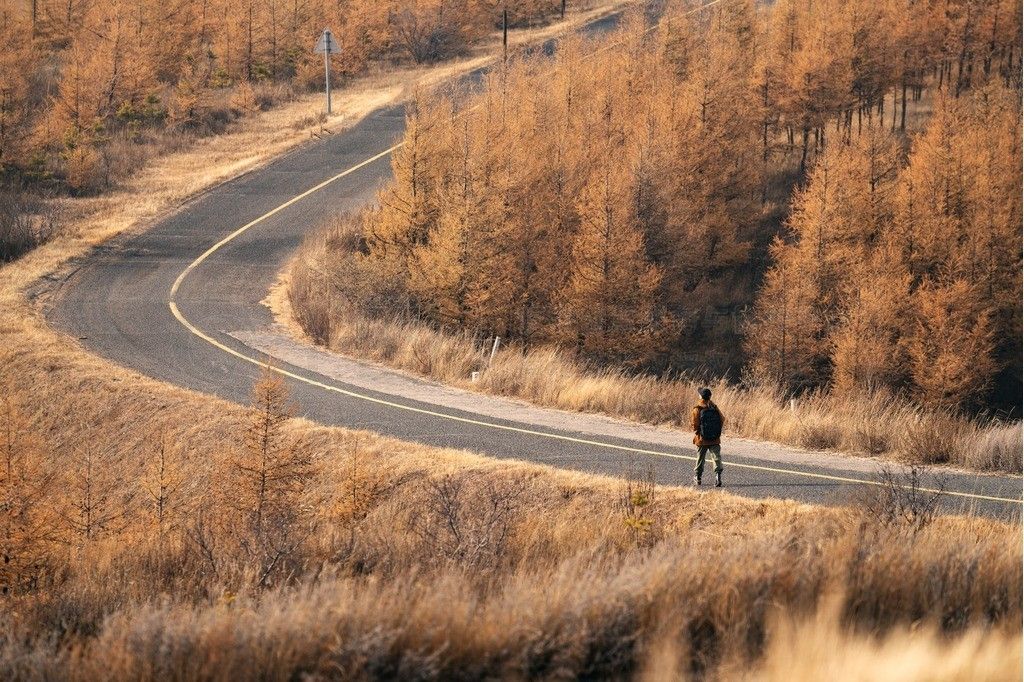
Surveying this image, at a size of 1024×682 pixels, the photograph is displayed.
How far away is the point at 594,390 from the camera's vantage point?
890 inches

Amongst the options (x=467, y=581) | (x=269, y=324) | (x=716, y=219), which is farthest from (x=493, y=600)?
(x=716, y=219)

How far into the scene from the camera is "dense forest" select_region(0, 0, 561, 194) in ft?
156

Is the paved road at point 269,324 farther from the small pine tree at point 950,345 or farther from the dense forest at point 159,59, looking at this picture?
the small pine tree at point 950,345

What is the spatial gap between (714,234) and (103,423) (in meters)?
33.0

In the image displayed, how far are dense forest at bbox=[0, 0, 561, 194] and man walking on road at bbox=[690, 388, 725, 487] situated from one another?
34.4 m

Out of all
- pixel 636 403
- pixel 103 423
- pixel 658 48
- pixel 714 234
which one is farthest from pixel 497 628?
pixel 658 48

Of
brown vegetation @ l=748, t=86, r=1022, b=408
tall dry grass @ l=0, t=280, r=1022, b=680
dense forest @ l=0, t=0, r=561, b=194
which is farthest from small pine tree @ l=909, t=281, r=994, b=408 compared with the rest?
tall dry grass @ l=0, t=280, r=1022, b=680

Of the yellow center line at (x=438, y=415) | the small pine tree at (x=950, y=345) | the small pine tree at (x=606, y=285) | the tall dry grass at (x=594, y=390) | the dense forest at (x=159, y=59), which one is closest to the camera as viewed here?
the yellow center line at (x=438, y=415)

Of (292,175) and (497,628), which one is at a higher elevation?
(292,175)

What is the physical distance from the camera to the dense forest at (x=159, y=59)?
4766 cm

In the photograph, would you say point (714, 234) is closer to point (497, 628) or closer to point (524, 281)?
point (524, 281)

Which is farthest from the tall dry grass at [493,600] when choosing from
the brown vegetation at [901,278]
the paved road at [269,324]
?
the brown vegetation at [901,278]

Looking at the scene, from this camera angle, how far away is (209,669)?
6.33 metres

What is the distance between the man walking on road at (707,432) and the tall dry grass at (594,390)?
12.9 ft
